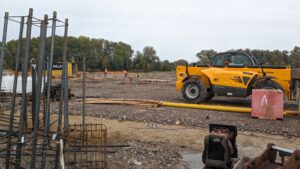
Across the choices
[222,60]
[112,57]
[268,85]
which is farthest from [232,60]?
[112,57]

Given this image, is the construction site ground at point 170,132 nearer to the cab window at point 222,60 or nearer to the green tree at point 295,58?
the cab window at point 222,60

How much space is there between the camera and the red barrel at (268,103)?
10680mm

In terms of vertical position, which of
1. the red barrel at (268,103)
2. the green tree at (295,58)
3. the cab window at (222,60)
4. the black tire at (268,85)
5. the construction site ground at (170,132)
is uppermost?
the green tree at (295,58)

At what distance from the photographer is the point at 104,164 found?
586 centimetres

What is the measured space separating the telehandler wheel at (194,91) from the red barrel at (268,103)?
3.46m

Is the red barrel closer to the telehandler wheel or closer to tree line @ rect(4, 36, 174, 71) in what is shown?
the telehandler wheel

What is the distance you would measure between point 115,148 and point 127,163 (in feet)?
3.53

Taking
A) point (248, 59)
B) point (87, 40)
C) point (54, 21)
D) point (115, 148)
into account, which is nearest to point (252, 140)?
point (115, 148)

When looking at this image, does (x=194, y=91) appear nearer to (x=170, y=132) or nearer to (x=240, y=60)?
(x=240, y=60)

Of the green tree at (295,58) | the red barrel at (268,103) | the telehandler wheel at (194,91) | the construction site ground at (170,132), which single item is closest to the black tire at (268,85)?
the construction site ground at (170,132)

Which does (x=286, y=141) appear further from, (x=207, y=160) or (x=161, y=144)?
(x=207, y=160)

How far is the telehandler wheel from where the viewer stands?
14.2m

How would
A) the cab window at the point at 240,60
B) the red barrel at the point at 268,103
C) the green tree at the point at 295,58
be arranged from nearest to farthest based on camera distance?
1. the red barrel at the point at 268,103
2. the cab window at the point at 240,60
3. the green tree at the point at 295,58

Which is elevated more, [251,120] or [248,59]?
[248,59]
